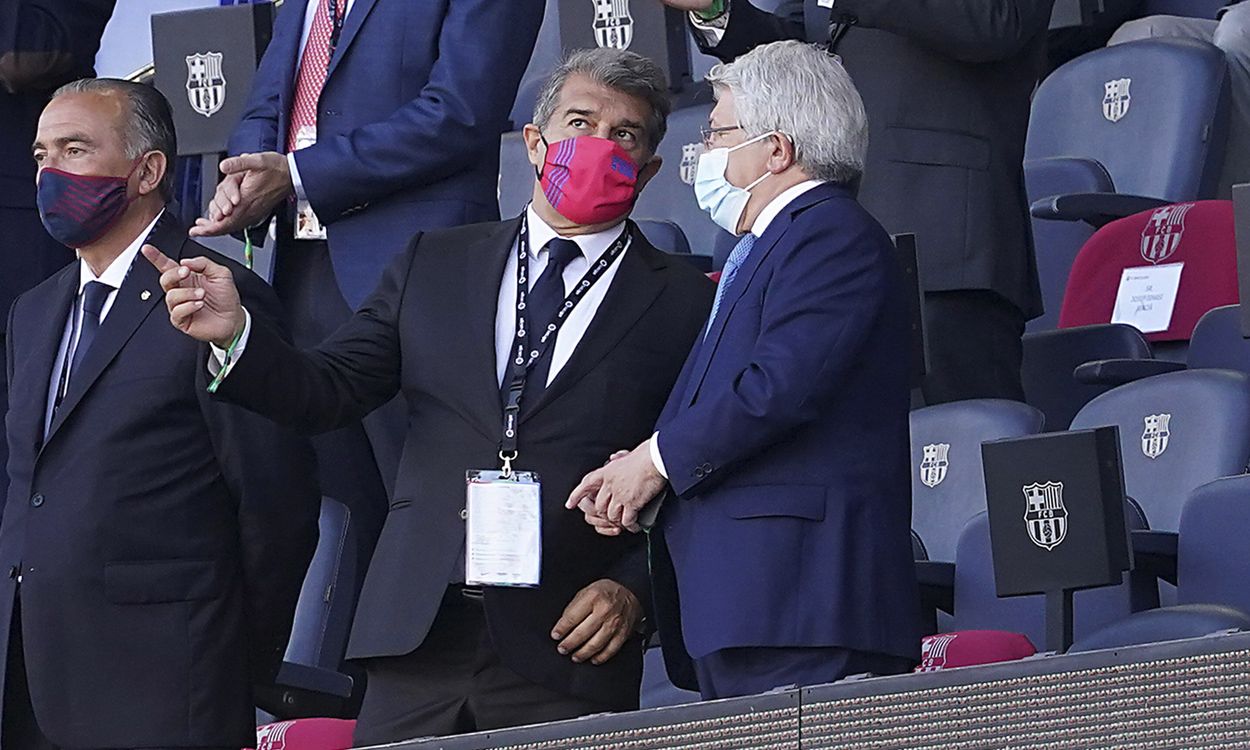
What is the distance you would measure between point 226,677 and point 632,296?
34.1 inches

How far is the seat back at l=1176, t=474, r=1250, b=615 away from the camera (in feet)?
12.1

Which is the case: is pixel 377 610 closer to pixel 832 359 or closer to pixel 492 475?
pixel 492 475

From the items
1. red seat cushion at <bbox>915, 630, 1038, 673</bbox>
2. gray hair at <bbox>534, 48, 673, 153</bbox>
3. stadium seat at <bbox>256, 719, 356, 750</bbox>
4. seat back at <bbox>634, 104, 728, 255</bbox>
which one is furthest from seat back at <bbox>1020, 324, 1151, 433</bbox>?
stadium seat at <bbox>256, 719, 356, 750</bbox>

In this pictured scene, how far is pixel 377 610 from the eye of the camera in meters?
3.28

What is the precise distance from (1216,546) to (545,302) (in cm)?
119

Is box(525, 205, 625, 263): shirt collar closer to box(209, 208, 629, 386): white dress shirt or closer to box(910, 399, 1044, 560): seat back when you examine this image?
box(209, 208, 629, 386): white dress shirt

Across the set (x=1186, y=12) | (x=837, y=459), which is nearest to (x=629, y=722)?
(x=837, y=459)

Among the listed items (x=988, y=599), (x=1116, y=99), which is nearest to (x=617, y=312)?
(x=988, y=599)

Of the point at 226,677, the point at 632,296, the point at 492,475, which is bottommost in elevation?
the point at 226,677

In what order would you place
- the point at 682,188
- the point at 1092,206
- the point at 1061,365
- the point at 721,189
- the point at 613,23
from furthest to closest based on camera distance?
the point at 682,188 < the point at 613,23 < the point at 1092,206 < the point at 1061,365 < the point at 721,189

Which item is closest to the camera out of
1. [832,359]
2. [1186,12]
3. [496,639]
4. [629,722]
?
[629,722]

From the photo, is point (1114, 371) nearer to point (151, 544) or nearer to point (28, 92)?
point (151, 544)

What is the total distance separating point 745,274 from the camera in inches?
124

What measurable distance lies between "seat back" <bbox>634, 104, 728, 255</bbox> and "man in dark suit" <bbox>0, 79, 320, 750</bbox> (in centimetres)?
272
